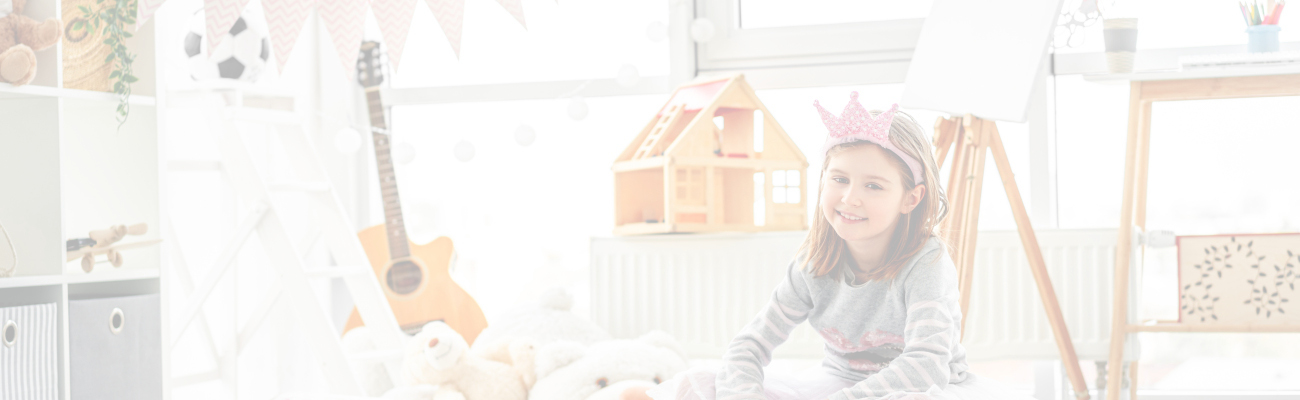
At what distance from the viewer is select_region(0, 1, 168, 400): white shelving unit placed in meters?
1.67

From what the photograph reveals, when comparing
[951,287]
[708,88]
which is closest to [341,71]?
[708,88]

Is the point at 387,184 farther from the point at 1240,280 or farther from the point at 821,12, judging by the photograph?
the point at 1240,280

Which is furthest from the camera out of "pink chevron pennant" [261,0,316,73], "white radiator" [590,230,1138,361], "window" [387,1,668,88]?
"window" [387,1,668,88]

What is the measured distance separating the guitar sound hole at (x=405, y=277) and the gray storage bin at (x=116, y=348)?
71cm

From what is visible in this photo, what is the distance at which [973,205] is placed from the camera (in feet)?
6.41

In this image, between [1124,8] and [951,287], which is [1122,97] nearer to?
[1124,8]

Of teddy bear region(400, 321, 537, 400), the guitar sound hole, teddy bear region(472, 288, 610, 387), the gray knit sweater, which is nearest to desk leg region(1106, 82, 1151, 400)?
the gray knit sweater

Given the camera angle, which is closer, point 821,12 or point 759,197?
point 759,197

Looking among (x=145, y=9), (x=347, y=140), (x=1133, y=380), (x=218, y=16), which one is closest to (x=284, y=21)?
(x=218, y=16)

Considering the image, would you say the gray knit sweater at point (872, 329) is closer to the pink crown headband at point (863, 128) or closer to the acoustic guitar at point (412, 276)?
the pink crown headband at point (863, 128)

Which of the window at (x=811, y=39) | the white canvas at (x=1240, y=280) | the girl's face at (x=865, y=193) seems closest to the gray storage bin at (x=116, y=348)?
the girl's face at (x=865, y=193)

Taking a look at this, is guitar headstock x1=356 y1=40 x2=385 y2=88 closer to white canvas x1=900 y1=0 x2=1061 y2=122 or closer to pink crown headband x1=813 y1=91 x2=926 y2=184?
white canvas x1=900 y1=0 x2=1061 y2=122

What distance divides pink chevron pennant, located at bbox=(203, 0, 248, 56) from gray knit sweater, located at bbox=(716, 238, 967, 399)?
3.50 feet

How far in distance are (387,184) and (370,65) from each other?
0.32 metres
